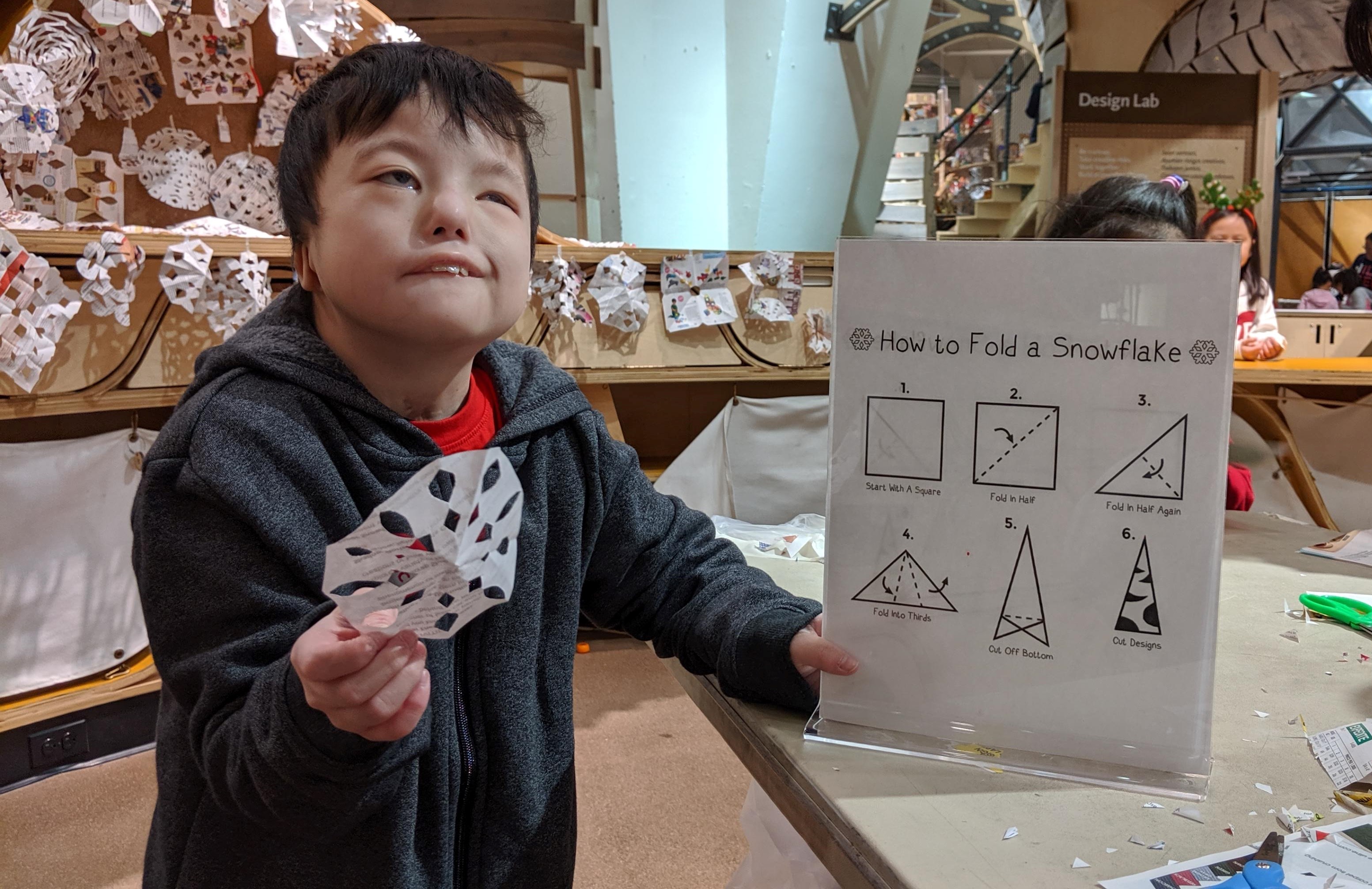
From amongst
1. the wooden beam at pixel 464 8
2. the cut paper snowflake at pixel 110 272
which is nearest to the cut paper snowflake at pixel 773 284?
the cut paper snowflake at pixel 110 272

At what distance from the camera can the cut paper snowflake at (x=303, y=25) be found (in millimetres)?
1929

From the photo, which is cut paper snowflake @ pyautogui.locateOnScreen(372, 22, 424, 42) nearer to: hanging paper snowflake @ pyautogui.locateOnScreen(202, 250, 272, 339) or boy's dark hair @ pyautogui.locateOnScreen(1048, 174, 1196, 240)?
hanging paper snowflake @ pyautogui.locateOnScreen(202, 250, 272, 339)

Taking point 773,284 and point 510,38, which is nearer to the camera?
point 773,284

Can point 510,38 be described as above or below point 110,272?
above

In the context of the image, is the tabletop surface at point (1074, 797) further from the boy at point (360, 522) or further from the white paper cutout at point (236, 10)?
the white paper cutout at point (236, 10)

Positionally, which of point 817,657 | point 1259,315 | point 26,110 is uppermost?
point 26,110

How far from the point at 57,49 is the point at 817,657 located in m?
1.93

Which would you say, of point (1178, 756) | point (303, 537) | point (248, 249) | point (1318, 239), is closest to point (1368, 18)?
point (1178, 756)

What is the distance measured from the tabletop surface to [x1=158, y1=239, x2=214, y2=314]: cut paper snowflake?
55.6 inches

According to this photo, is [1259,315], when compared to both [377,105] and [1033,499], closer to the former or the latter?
[1033,499]

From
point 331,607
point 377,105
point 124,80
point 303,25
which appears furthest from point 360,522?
point 124,80

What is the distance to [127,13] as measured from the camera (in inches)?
68.6

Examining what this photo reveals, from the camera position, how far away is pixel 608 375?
221 cm

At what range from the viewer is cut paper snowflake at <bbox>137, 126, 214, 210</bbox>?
2.06 m
